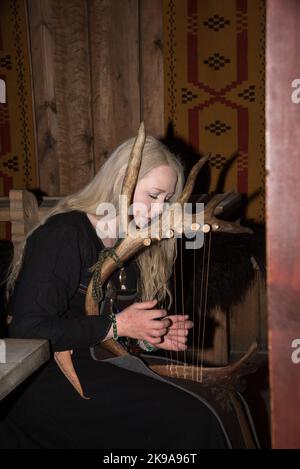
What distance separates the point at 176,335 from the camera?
1.26m

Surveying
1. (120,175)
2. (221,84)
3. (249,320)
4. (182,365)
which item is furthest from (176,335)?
(221,84)

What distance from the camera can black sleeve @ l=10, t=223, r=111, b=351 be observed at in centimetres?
114

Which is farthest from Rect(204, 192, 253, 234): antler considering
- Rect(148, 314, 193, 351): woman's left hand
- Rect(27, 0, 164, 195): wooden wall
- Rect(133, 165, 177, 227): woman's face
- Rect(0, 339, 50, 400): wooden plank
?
Rect(27, 0, 164, 195): wooden wall

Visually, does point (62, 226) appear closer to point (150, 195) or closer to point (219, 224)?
point (150, 195)

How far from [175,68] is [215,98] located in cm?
32

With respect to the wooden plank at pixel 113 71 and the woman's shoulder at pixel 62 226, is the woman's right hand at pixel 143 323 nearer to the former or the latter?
the woman's shoulder at pixel 62 226

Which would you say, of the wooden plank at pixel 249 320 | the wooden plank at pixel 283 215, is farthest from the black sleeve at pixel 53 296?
the wooden plank at pixel 249 320

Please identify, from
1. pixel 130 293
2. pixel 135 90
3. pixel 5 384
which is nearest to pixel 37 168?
pixel 135 90

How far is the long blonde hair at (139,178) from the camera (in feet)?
4.33

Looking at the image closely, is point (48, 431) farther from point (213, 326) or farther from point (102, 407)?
point (213, 326)

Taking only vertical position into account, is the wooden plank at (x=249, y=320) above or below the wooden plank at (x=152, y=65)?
below

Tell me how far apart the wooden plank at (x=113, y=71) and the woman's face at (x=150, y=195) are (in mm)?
1989

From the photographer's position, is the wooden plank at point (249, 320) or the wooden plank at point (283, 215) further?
the wooden plank at point (249, 320)

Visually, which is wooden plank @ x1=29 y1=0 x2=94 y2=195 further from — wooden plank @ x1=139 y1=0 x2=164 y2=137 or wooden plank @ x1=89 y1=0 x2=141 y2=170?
wooden plank @ x1=139 y1=0 x2=164 y2=137
